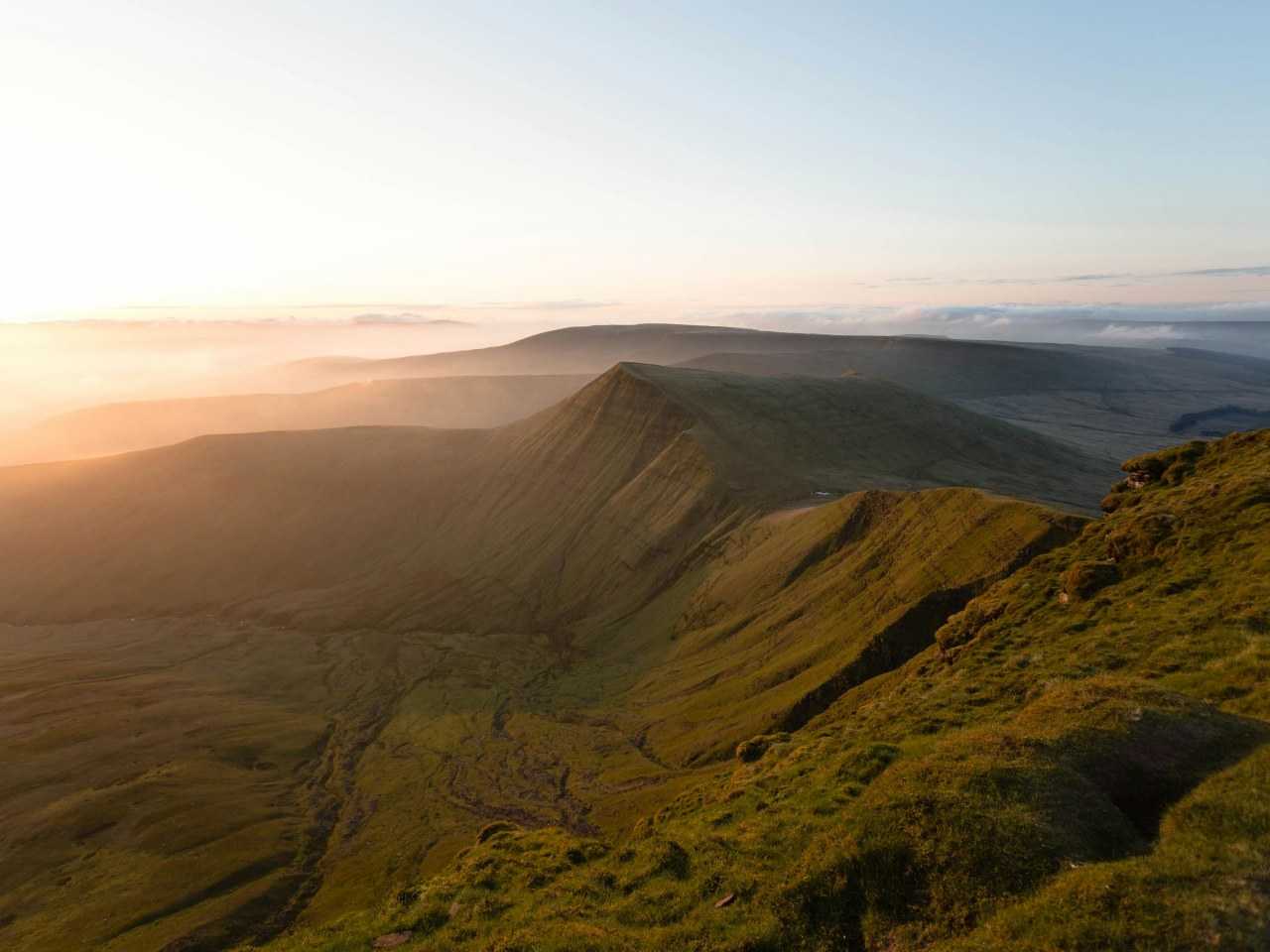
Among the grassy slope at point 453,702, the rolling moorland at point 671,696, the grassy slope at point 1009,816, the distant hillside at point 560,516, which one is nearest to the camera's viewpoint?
the grassy slope at point 1009,816

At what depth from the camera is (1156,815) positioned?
72.9ft

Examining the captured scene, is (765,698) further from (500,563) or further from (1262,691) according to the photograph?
(500,563)

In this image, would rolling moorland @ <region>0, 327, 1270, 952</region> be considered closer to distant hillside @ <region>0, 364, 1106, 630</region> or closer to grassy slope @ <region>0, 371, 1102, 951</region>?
grassy slope @ <region>0, 371, 1102, 951</region>

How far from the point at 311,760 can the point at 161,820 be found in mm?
21079

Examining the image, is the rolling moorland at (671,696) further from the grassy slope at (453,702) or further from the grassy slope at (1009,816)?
the grassy slope at (453,702)

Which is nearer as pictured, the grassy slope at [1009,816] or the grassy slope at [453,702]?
the grassy slope at [1009,816]

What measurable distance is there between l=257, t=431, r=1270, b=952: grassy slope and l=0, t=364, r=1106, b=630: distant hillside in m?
81.0

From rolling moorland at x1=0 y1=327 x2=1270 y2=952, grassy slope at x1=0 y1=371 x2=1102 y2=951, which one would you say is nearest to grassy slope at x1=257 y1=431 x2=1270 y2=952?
rolling moorland at x1=0 y1=327 x2=1270 y2=952

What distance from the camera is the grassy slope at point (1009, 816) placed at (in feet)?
64.3

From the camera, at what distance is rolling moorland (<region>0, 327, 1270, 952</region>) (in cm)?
2286

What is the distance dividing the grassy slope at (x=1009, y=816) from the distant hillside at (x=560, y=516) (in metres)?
81.0

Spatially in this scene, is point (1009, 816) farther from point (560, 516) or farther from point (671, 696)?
point (560, 516)

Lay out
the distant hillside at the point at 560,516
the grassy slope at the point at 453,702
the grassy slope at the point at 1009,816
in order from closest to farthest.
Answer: the grassy slope at the point at 1009,816 < the grassy slope at the point at 453,702 < the distant hillside at the point at 560,516

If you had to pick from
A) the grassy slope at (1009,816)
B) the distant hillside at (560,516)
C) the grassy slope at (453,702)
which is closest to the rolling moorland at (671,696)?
the grassy slope at (1009,816)
